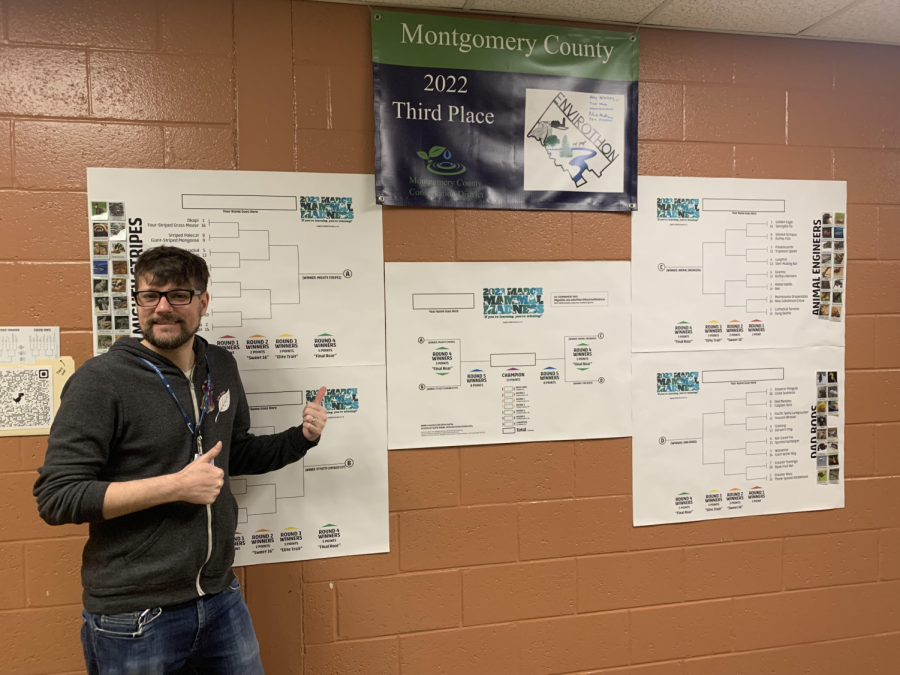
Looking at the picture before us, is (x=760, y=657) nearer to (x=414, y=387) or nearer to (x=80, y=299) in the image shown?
(x=414, y=387)

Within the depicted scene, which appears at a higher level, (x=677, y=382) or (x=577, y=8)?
(x=577, y=8)

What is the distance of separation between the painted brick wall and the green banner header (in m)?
0.10

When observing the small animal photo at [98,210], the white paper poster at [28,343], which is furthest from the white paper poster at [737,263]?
the white paper poster at [28,343]

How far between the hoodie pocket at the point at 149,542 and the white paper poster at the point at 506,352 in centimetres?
73

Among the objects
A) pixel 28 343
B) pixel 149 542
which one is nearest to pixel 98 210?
pixel 28 343

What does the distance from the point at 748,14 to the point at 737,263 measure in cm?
87

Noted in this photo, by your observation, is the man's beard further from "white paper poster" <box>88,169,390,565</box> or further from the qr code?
the qr code

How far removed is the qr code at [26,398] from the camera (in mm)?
1596

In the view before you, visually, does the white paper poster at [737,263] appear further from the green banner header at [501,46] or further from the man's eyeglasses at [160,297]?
the man's eyeglasses at [160,297]

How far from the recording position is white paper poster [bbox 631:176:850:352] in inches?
76.3

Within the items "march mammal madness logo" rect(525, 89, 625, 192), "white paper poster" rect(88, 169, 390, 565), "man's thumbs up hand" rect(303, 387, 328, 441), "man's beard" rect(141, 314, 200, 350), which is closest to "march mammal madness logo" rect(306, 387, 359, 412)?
"white paper poster" rect(88, 169, 390, 565)

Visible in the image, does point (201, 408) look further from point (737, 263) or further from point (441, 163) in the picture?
point (737, 263)

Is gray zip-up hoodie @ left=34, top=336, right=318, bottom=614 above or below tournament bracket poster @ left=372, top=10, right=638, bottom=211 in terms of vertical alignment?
below

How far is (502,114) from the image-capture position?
1.82 meters
